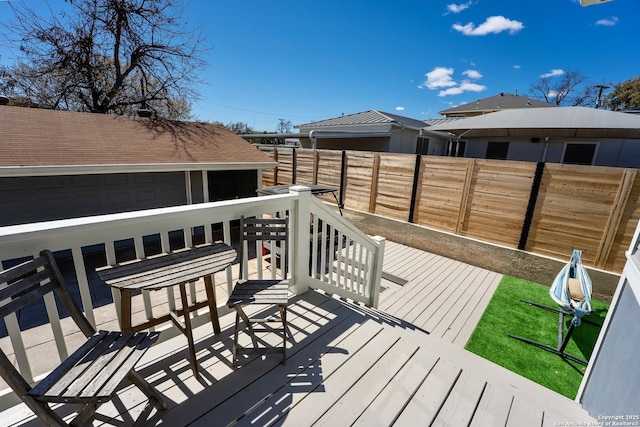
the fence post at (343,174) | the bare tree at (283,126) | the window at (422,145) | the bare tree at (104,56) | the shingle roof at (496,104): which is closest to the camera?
the fence post at (343,174)

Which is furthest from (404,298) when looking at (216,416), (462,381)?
(216,416)

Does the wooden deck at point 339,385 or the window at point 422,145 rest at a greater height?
the window at point 422,145

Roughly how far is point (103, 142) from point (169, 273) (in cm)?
645

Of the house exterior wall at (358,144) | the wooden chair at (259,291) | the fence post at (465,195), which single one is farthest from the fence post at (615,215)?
the house exterior wall at (358,144)

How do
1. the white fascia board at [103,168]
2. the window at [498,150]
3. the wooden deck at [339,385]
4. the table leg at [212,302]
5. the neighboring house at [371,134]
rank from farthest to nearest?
1. the neighboring house at [371,134]
2. the window at [498,150]
3. the white fascia board at [103,168]
4. the table leg at [212,302]
5. the wooden deck at [339,385]

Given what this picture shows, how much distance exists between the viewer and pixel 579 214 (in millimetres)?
4594

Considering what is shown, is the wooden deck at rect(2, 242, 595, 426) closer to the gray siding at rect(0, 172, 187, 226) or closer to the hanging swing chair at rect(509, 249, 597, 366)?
the hanging swing chair at rect(509, 249, 597, 366)

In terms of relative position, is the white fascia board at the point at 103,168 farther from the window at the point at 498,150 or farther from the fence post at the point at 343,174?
the window at the point at 498,150

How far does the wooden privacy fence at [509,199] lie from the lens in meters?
4.34

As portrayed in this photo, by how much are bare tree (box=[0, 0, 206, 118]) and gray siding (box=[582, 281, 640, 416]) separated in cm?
1312

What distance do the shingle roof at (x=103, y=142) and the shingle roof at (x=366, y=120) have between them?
6.14 meters

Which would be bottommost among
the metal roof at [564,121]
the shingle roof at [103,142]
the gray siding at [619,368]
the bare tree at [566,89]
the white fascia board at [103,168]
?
the gray siding at [619,368]

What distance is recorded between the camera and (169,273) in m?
1.61

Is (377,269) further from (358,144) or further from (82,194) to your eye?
(358,144)
